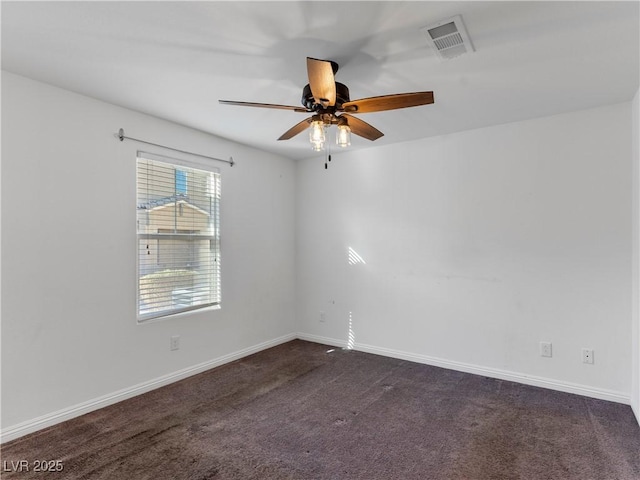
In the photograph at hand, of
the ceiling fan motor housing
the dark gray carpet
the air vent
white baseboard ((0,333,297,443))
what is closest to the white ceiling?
the air vent

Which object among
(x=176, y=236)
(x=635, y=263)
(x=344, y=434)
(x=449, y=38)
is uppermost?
(x=449, y=38)

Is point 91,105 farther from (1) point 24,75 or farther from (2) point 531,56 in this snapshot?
(2) point 531,56

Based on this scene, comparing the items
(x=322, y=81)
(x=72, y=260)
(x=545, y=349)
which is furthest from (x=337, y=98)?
(x=545, y=349)

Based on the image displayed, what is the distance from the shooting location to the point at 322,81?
1801mm

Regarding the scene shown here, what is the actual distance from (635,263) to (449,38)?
2.21m

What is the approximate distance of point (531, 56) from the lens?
6.96ft

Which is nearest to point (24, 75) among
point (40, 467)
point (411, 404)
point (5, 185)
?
point (5, 185)

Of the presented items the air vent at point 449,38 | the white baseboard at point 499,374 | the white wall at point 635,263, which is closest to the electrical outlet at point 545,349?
the white baseboard at point 499,374

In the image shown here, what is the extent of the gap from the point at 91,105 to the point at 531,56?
3.07 m

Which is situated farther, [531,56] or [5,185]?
[5,185]

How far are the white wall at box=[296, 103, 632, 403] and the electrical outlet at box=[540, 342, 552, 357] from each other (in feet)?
0.13

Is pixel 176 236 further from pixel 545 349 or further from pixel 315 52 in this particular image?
pixel 545 349

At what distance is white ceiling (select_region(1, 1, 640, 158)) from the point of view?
67.2 inches

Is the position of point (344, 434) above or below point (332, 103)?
below
